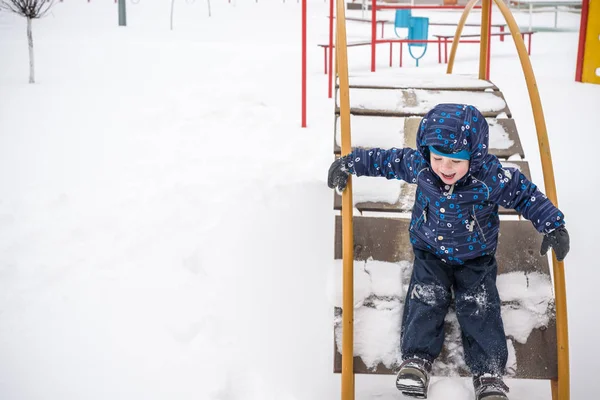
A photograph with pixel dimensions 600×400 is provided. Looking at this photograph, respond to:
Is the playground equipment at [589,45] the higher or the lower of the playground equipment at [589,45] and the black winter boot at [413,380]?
the higher

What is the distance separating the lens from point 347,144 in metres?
2.76

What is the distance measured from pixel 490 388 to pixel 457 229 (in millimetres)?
626

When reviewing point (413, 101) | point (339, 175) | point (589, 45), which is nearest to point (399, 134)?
point (413, 101)

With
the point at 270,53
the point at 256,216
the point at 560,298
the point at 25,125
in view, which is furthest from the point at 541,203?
the point at 270,53

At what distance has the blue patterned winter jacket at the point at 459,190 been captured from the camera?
238cm

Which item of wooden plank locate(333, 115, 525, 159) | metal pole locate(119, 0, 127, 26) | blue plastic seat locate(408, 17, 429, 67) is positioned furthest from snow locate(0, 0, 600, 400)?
metal pole locate(119, 0, 127, 26)

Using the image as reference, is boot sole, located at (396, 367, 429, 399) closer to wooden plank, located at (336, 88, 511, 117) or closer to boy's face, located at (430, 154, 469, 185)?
boy's face, located at (430, 154, 469, 185)

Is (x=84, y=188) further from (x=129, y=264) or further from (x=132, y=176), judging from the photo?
(x=129, y=264)

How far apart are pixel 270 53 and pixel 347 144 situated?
26.3ft

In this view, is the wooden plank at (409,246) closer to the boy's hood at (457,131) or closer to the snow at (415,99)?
the boy's hood at (457,131)

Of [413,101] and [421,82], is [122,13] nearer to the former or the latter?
[421,82]

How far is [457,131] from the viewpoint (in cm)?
236

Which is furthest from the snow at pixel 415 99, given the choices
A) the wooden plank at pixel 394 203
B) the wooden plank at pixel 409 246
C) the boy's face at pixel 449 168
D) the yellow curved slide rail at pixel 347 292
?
the boy's face at pixel 449 168

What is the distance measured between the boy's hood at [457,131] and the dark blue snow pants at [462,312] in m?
0.43
